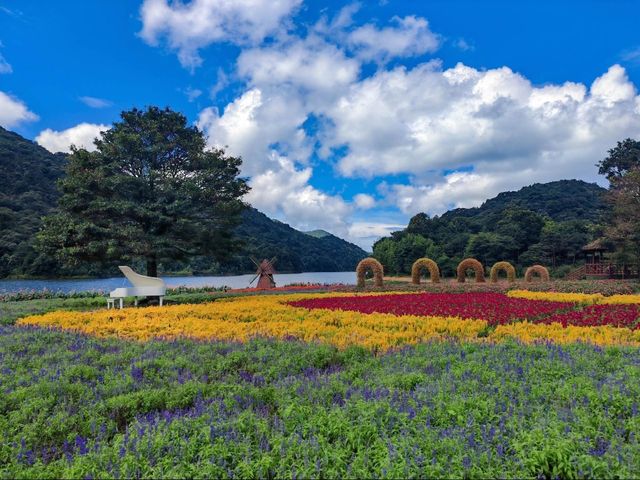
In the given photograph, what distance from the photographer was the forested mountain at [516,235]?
57.6 m

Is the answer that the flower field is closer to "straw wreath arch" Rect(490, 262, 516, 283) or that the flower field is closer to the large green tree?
the large green tree

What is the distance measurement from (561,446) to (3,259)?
6395 cm

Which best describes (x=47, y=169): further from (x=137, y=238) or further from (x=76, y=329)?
(x=76, y=329)

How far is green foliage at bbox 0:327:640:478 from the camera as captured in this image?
2971 millimetres

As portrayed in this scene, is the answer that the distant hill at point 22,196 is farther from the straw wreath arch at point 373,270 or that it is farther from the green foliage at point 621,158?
the green foliage at point 621,158

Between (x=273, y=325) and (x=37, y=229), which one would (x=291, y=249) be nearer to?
(x=37, y=229)

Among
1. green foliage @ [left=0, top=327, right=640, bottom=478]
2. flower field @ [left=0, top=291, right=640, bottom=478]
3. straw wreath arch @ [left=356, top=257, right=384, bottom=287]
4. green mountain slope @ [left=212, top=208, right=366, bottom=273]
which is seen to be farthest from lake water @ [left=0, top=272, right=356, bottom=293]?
green foliage @ [left=0, top=327, right=640, bottom=478]

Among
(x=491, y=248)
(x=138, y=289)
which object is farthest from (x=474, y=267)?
(x=491, y=248)

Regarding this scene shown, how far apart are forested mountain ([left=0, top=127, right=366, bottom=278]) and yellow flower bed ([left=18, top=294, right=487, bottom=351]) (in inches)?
363

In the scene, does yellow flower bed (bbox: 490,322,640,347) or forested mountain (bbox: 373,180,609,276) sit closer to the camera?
yellow flower bed (bbox: 490,322,640,347)

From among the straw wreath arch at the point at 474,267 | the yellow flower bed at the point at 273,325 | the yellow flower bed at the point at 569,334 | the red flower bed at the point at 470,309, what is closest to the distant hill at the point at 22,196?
the yellow flower bed at the point at 273,325

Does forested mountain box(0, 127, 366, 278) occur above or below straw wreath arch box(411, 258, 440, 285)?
above

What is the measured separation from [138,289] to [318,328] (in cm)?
969

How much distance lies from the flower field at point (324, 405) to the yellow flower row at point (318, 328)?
4.0 inches
